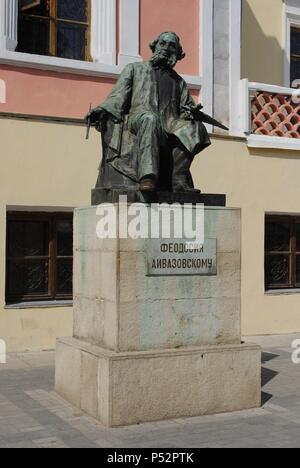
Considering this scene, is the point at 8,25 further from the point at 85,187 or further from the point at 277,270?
the point at 277,270

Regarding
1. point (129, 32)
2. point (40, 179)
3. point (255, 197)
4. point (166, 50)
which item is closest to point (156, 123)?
point (166, 50)

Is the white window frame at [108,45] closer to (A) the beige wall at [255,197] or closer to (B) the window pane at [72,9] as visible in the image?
(B) the window pane at [72,9]

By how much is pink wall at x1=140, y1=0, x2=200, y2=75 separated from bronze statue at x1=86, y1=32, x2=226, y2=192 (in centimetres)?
371

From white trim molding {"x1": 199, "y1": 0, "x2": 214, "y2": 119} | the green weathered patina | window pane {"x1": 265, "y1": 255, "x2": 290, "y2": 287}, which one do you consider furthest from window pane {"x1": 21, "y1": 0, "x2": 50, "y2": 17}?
window pane {"x1": 265, "y1": 255, "x2": 290, "y2": 287}

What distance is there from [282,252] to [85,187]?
3698 mm

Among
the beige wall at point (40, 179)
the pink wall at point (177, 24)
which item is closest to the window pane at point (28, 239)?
the beige wall at point (40, 179)

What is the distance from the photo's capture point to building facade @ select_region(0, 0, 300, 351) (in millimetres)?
9000

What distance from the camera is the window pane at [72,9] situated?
32.3 feet

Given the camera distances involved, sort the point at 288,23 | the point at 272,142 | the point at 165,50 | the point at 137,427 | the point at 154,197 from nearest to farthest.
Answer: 1. the point at 137,427
2. the point at 154,197
3. the point at 165,50
4. the point at 272,142
5. the point at 288,23

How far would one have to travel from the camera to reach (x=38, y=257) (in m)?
9.36

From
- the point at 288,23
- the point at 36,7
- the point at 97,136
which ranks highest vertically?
the point at 288,23

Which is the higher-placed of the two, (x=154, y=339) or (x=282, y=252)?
(x=282, y=252)

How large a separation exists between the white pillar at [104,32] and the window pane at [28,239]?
8.07ft
